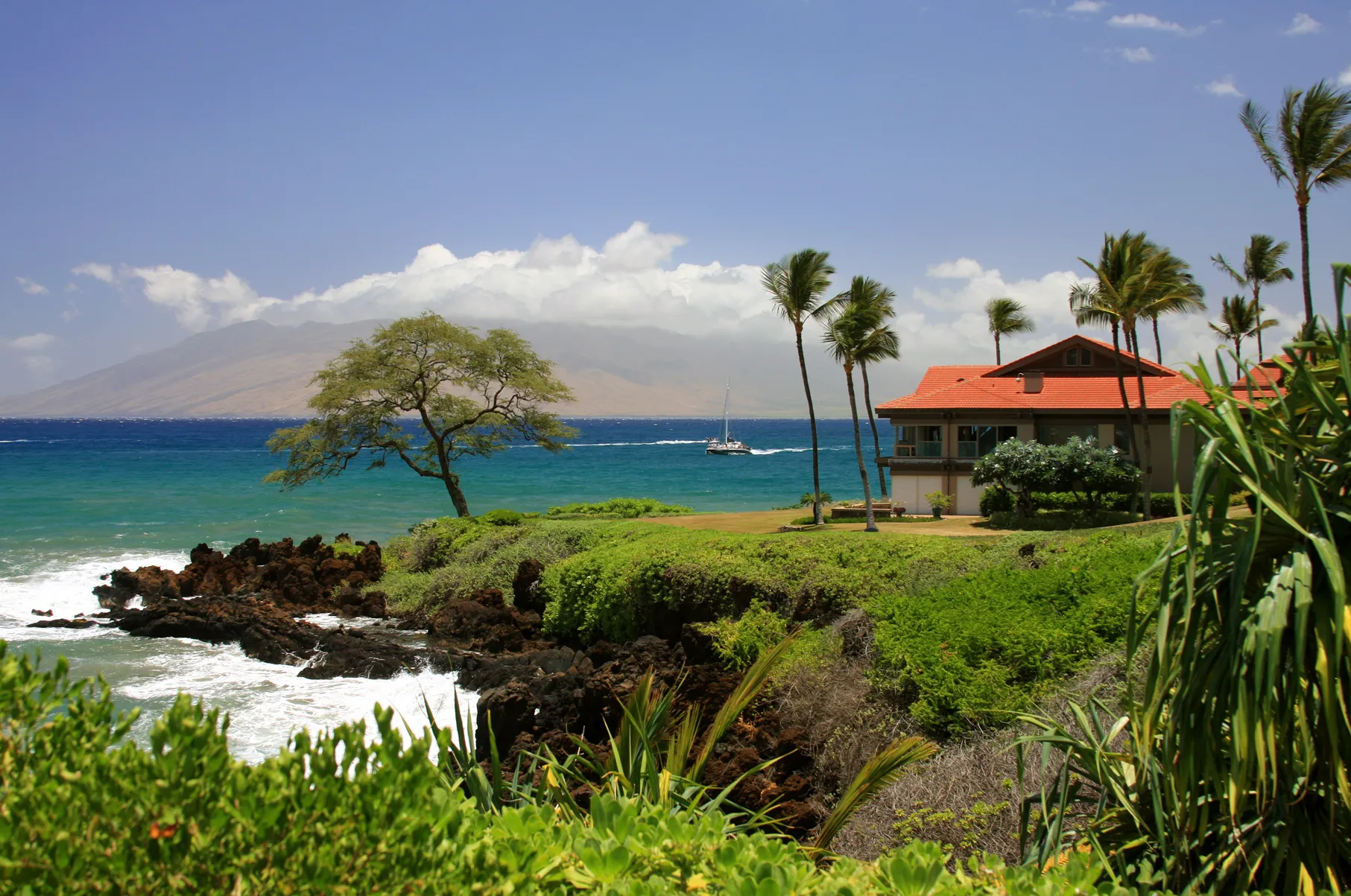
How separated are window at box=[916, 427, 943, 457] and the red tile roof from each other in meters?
1.06

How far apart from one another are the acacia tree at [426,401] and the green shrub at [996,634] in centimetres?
2350

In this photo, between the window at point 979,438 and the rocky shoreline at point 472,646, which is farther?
the window at point 979,438

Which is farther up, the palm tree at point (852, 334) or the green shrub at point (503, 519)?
the palm tree at point (852, 334)

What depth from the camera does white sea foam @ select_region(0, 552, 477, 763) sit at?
545 inches

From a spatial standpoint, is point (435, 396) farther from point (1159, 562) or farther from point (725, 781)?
point (1159, 562)

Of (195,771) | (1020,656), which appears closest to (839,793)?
(1020,656)

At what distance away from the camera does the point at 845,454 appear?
138750 millimetres

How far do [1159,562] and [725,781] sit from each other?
5.62 meters

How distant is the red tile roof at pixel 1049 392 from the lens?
34719mm

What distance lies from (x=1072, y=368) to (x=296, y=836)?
40.2 meters

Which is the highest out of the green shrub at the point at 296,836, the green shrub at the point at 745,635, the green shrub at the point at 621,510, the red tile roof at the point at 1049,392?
the red tile roof at the point at 1049,392

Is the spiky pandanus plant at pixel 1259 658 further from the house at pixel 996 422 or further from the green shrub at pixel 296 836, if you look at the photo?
the house at pixel 996 422

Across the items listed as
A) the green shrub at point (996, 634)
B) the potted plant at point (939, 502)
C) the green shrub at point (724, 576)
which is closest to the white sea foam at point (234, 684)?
the green shrub at point (724, 576)

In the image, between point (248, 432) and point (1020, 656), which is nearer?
point (1020, 656)
